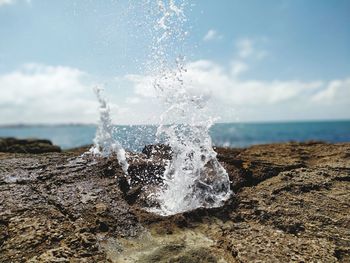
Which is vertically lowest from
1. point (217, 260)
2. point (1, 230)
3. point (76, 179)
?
point (217, 260)

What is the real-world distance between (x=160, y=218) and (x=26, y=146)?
16.1 feet

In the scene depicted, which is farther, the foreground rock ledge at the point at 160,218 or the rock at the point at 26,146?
the rock at the point at 26,146

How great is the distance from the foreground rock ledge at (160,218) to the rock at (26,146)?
2.36 m

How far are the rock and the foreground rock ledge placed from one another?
236 cm

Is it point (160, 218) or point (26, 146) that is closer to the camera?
point (160, 218)

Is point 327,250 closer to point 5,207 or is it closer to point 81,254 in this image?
point 81,254

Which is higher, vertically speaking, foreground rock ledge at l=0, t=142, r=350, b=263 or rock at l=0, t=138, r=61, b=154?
rock at l=0, t=138, r=61, b=154

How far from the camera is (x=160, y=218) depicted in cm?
421

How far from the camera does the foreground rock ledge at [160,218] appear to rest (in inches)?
142

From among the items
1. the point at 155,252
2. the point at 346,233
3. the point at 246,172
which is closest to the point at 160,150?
the point at 246,172

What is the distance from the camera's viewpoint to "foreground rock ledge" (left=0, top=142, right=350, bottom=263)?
360 centimetres

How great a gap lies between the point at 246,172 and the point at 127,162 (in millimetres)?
1661

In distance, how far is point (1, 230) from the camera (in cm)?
379

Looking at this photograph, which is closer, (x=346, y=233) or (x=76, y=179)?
(x=346, y=233)
